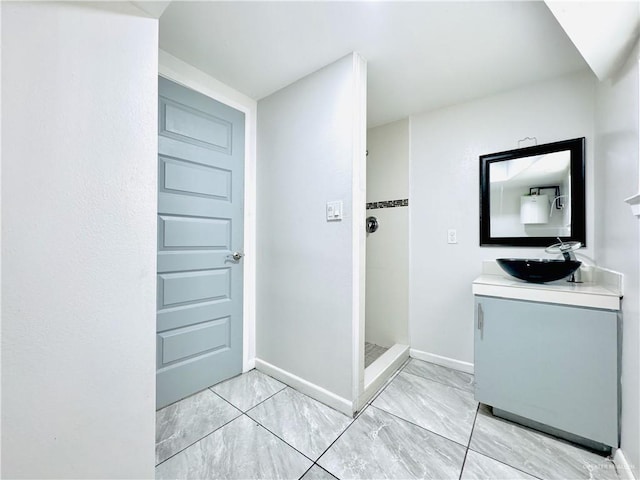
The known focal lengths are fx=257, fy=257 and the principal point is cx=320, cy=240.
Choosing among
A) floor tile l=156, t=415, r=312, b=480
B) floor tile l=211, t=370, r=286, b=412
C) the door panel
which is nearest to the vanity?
floor tile l=156, t=415, r=312, b=480

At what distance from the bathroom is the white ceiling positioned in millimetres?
202

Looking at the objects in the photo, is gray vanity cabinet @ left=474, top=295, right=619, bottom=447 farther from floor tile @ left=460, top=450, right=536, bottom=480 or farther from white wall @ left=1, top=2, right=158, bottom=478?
white wall @ left=1, top=2, right=158, bottom=478

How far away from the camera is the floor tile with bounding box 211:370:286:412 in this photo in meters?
1.67

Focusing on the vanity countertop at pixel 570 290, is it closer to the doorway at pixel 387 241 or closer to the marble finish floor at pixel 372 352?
the doorway at pixel 387 241

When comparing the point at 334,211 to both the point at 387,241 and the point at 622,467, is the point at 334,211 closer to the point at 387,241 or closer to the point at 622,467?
the point at 387,241

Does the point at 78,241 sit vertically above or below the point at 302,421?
above

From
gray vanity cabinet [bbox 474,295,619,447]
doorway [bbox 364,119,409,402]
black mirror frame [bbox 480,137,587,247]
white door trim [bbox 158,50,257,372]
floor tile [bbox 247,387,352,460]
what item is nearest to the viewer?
gray vanity cabinet [bbox 474,295,619,447]

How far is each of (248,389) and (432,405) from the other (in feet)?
4.06

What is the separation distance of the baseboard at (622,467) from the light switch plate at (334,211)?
5.57 feet

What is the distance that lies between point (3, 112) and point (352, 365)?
174 cm

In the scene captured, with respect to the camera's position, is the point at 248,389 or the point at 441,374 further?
the point at 441,374

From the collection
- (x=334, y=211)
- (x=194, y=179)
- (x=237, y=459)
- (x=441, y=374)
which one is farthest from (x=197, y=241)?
(x=441, y=374)

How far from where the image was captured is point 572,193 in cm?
170

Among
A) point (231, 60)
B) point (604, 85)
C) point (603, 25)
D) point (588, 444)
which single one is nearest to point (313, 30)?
point (231, 60)
